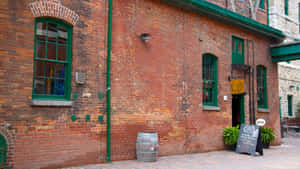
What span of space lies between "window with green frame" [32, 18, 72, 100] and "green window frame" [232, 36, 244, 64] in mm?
8224

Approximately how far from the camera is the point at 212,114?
1186cm

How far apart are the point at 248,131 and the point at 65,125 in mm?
7356

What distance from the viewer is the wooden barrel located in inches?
335

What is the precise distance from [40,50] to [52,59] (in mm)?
372

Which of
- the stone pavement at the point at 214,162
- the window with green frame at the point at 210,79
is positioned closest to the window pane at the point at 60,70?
the stone pavement at the point at 214,162

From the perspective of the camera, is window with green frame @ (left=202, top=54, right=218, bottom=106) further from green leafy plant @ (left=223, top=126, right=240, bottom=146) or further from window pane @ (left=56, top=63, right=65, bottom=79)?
window pane @ (left=56, top=63, right=65, bottom=79)

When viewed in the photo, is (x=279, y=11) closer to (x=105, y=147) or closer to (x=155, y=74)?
(x=155, y=74)

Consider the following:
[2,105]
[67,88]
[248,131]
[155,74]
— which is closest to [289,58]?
[248,131]

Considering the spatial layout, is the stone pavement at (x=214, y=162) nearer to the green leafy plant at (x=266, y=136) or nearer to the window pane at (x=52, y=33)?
the green leafy plant at (x=266, y=136)

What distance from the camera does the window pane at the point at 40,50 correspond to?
740 cm

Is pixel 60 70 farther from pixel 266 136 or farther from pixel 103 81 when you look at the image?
pixel 266 136

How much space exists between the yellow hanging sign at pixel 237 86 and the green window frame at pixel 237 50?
1157 millimetres

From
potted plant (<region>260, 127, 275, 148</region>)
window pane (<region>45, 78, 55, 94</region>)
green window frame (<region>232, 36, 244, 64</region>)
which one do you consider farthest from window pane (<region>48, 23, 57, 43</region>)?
potted plant (<region>260, 127, 275, 148</region>)

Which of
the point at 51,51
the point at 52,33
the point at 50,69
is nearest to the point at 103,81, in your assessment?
the point at 50,69
